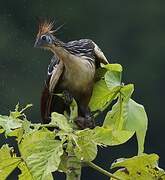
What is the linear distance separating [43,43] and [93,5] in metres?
9.50

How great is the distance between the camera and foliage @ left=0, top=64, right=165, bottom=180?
3.16 ft

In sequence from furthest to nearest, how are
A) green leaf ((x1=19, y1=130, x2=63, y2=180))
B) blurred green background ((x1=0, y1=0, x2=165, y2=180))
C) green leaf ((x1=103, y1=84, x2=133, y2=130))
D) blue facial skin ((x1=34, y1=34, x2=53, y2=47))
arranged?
blurred green background ((x1=0, y1=0, x2=165, y2=180)) < blue facial skin ((x1=34, y1=34, x2=53, y2=47)) < green leaf ((x1=103, y1=84, x2=133, y2=130)) < green leaf ((x1=19, y1=130, x2=63, y2=180))

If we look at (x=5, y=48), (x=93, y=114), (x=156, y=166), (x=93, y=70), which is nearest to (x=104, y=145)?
(x=156, y=166)

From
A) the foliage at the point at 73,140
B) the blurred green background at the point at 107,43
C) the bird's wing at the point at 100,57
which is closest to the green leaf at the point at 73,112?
the foliage at the point at 73,140

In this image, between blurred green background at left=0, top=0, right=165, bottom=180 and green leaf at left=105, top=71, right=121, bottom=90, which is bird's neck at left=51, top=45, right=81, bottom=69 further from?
blurred green background at left=0, top=0, right=165, bottom=180

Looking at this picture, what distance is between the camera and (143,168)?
103 cm

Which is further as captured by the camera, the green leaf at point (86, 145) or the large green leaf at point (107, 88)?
the large green leaf at point (107, 88)

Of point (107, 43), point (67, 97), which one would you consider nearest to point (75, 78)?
point (67, 97)

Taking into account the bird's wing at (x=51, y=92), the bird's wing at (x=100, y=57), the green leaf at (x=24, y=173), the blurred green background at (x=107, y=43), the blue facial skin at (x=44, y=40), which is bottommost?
the blurred green background at (x=107, y=43)

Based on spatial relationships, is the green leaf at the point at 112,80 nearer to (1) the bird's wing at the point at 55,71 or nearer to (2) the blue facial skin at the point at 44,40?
(2) the blue facial skin at the point at 44,40

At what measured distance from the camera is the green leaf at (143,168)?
1028 millimetres

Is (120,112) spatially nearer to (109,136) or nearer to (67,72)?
(109,136)

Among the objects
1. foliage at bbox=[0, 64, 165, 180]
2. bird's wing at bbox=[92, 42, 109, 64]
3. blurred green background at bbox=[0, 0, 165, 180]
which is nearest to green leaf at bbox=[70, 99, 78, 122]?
foliage at bbox=[0, 64, 165, 180]

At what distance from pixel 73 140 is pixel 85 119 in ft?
0.53
